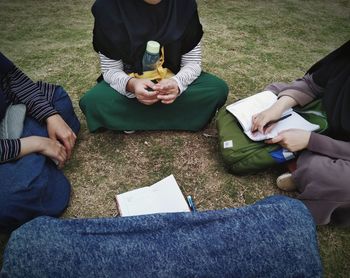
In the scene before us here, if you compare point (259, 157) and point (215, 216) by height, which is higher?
point (215, 216)

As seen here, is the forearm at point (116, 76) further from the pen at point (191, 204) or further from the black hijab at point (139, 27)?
the pen at point (191, 204)

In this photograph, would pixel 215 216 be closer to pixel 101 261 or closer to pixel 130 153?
pixel 101 261

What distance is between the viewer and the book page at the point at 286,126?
6.75 feet

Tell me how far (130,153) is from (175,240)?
132 cm

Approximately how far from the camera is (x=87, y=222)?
122 cm

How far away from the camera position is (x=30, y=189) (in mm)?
1674

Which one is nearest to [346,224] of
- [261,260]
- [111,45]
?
[261,260]

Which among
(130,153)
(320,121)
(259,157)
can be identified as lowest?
(130,153)

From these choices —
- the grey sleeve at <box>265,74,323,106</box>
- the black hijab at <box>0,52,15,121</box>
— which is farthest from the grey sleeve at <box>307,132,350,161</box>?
the black hijab at <box>0,52,15,121</box>

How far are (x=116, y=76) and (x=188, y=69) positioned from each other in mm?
554

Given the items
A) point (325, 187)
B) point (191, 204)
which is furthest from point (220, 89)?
point (325, 187)

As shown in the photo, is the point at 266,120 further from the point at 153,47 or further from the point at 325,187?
the point at 153,47

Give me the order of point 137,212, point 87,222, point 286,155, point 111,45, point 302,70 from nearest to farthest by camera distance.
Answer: point 87,222, point 137,212, point 286,155, point 111,45, point 302,70

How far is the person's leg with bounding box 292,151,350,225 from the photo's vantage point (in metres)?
1.75
